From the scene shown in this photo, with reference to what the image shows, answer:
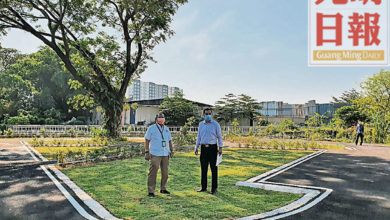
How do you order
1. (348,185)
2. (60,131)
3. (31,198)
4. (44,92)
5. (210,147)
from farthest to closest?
(44,92) → (60,131) → (348,185) → (210,147) → (31,198)

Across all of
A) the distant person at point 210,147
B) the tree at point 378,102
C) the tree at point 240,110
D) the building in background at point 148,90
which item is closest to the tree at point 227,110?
the tree at point 240,110

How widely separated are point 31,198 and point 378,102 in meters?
26.3

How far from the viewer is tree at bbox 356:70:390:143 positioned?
2141 centimetres

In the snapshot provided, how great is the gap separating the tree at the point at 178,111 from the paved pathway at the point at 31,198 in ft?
80.4

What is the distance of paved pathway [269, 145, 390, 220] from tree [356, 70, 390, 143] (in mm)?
11751

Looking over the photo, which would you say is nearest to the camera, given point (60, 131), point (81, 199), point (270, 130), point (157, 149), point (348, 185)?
point (81, 199)

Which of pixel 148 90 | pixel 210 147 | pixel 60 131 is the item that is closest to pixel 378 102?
pixel 210 147

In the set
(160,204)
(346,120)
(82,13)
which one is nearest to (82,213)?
(160,204)

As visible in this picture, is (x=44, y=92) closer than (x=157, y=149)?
No

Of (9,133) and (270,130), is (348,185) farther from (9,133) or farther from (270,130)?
(9,133)

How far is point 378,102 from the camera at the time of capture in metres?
23.7

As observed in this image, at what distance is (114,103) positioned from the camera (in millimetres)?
21234

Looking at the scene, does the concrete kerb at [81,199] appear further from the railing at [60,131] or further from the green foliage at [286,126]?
the green foliage at [286,126]

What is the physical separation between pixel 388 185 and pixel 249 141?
1137 centimetres
